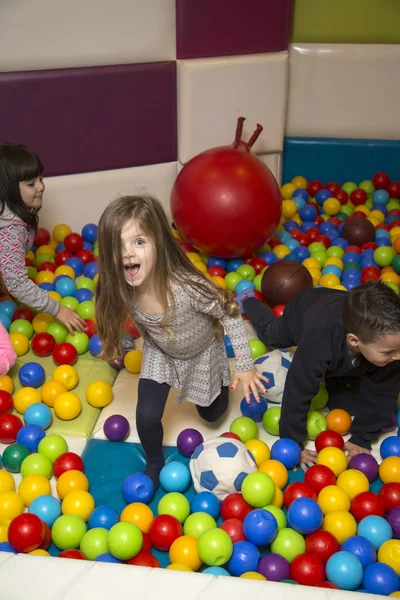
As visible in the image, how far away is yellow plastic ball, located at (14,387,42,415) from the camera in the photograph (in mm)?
2047

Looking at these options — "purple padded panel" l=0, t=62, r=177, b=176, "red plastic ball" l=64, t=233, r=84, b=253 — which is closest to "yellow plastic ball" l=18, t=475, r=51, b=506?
"red plastic ball" l=64, t=233, r=84, b=253

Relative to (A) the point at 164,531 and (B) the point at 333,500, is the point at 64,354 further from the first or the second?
(B) the point at 333,500

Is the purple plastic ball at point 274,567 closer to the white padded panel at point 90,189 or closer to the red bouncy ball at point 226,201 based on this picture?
the red bouncy ball at point 226,201

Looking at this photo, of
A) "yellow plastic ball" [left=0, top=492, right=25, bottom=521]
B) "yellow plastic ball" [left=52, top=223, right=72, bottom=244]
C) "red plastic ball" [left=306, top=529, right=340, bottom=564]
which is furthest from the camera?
"yellow plastic ball" [left=52, top=223, right=72, bottom=244]

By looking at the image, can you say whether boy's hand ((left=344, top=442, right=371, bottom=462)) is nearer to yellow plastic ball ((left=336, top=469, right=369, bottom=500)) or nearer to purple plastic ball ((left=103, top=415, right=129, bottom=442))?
yellow plastic ball ((left=336, top=469, right=369, bottom=500))

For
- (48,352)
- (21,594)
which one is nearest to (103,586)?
(21,594)

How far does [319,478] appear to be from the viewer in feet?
5.74

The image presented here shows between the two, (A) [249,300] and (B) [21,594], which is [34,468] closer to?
(B) [21,594]

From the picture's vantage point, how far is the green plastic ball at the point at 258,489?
5.37ft

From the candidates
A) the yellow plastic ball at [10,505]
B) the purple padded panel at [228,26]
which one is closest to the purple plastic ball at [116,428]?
the yellow plastic ball at [10,505]

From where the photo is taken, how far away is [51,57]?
2570 millimetres

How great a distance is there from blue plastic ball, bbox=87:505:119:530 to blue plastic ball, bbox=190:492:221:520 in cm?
19

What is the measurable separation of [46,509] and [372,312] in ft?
3.00

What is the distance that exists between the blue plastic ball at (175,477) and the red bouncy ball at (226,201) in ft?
3.29
